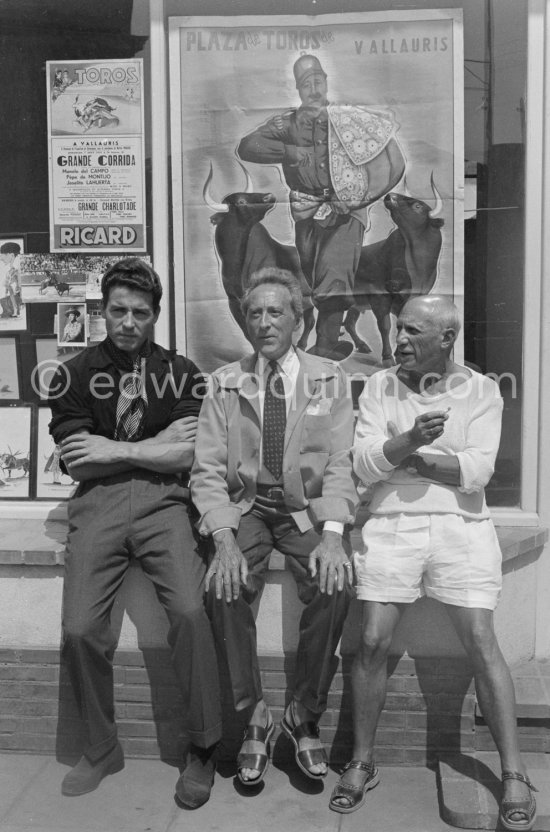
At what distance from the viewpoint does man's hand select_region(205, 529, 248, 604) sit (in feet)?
10.7

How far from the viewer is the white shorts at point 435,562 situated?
128 inches

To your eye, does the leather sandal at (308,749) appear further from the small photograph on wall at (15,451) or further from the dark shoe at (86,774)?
the small photograph on wall at (15,451)

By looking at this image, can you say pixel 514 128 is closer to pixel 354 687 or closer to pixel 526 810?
pixel 354 687

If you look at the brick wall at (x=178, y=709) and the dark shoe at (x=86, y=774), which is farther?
the brick wall at (x=178, y=709)

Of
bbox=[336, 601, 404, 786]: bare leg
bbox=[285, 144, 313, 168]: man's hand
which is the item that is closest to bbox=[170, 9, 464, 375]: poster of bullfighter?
bbox=[285, 144, 313, 168]: man's hand

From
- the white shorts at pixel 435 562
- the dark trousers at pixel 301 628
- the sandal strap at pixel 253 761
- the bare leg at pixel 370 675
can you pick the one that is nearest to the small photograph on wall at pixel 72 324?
the dark trousers at pixel 301 628

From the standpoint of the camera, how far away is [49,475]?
168 inches

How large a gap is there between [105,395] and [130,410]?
11cm

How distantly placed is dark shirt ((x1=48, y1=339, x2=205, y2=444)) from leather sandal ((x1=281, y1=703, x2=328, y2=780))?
3.95 ft

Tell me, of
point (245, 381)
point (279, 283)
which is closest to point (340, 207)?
point (279, 283)

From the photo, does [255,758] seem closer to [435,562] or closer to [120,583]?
[120,583]

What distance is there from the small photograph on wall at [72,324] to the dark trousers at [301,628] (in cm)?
135

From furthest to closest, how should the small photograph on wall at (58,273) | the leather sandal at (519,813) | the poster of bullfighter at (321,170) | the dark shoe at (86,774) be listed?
the small photograph on wall at (58,273), the poster of bullfighter at (321,170), the dark shoe at (86,774), the leather sandal at (519,813)

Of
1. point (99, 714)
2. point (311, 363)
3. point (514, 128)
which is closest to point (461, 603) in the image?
point (311, 363)
